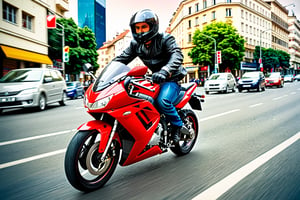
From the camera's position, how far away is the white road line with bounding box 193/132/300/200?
267cm

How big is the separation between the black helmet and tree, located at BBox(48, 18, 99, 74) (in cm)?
3034

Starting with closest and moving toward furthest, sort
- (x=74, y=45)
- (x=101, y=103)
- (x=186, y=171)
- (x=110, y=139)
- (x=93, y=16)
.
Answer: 1. (x=101, y=103)
2. (x=110, y=139)
3. (x=186, y=171)
4. (x=74, y=45)
5. (x=93, y=16)

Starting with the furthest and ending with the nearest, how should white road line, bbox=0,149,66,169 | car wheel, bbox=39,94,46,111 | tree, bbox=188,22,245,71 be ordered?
tree, bbox=188,22,245,71 < car wheel, bbox=39,94,46,111 < white road line, bbox=0,149,66,169

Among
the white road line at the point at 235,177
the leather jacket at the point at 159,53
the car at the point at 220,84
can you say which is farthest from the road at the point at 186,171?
the car at the point at 220,84

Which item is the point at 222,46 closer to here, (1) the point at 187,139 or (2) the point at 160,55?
(1) the point at 187,139

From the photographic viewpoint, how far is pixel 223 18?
2275 inches

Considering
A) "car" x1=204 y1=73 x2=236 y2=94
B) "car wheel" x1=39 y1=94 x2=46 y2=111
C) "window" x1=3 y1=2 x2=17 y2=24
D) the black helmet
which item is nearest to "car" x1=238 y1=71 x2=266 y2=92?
"car" x1=204 y1=73 x2=236 y2=94

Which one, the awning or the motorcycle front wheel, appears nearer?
the motorcycle front wheel

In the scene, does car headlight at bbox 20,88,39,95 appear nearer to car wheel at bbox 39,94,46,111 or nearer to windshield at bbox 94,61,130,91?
car wheel at bbox 39,94,46,111

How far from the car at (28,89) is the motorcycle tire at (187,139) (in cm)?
798

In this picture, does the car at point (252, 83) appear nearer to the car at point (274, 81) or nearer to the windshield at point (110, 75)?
the car at point (274, 81)

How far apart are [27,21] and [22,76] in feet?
53.1

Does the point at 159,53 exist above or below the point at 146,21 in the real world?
below

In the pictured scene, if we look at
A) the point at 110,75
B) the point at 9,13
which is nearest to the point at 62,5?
the point at 9,13
